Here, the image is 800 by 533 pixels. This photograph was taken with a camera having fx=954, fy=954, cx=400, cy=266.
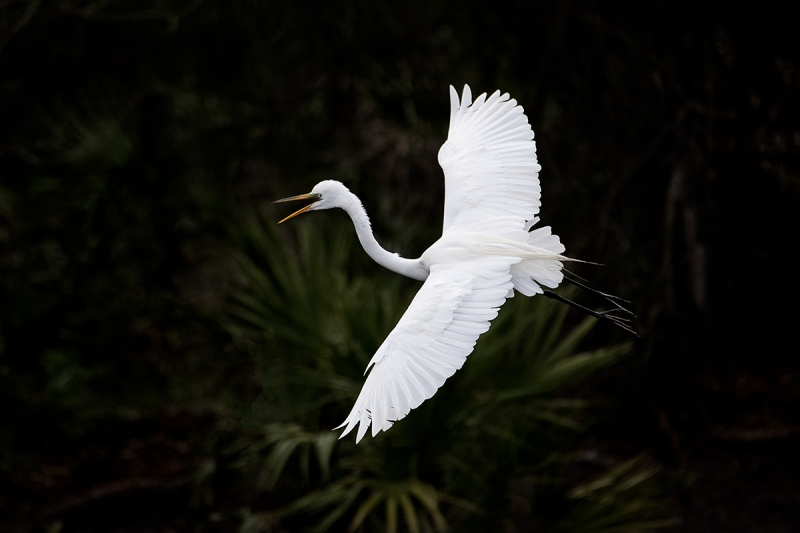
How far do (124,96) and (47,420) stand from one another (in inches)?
89.7

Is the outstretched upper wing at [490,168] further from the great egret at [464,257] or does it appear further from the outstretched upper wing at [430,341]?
the outstretched upper wing at [430,341]

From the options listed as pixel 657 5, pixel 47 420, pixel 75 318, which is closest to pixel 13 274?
pixel 75 318

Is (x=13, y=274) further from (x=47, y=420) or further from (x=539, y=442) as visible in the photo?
(x=539, y=442)

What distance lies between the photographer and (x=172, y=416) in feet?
21.4

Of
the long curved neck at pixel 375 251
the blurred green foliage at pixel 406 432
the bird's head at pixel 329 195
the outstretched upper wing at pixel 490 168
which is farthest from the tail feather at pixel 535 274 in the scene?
the blurred green foliage at pixel 406 432

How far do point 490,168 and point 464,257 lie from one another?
18.1 inches

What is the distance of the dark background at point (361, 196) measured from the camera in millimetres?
5156

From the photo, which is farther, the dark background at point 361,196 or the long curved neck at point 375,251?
the dark background at point 361,196

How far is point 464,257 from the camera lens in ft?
8.73

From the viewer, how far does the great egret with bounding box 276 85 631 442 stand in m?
2.32

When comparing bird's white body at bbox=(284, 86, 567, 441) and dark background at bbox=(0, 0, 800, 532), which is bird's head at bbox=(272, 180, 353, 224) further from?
dark background at bbox=(0, 0, 800, 532)

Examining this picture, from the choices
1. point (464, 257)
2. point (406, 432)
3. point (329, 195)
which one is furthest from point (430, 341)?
point (406, 432)

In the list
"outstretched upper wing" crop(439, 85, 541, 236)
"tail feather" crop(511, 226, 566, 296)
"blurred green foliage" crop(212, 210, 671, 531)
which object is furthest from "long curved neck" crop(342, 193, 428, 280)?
"blurred green foliage" crop(212, 210, 671, 531)

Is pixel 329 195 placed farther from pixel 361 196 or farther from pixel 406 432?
Answer: pixel 361 196
